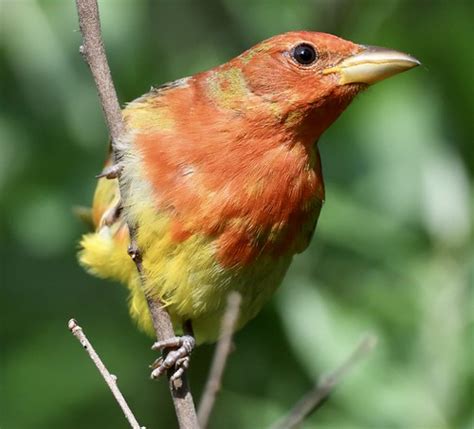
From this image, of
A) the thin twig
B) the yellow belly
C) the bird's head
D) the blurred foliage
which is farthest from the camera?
the blurred foliage

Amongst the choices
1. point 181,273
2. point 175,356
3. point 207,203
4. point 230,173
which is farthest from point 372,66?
point 175,356

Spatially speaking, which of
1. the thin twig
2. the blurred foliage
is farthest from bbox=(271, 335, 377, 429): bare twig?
the blurred foliage

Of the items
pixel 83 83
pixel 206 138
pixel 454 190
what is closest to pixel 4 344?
pixel 83 83

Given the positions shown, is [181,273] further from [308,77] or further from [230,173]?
[308,77]

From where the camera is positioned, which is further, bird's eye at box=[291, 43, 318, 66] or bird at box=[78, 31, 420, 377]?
bird's eye at box=[291, 43, 318, 66]

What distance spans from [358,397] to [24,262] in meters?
1.84

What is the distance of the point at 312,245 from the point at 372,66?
1.11 metres

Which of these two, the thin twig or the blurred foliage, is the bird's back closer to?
the blurred foliage

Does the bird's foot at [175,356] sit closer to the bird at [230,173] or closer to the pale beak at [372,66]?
the bird at [230,173]

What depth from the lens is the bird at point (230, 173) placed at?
514 cm

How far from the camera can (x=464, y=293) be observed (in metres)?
5.59

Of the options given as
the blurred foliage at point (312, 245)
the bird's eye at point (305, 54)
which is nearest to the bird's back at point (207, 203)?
the bird's eye at point (305, 54)

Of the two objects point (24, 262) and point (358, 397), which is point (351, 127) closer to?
point (358, 397)

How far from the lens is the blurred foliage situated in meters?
5.64
